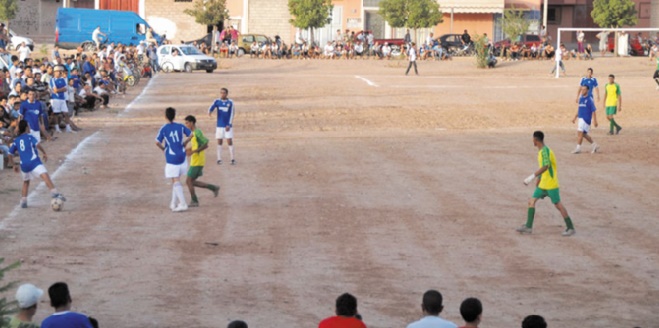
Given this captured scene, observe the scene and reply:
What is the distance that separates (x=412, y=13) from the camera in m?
71.4

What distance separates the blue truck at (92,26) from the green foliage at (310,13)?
427 inches

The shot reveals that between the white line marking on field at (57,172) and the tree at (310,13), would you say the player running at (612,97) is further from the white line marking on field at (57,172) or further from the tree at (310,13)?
the tree at (310,13)

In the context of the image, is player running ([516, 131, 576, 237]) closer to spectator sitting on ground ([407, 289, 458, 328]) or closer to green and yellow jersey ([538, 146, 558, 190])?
green and yellow jersey ([538, 146, 558, 190])

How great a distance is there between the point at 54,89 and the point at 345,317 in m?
21.9

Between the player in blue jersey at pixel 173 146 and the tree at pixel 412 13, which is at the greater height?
the tree at pixel 412 13

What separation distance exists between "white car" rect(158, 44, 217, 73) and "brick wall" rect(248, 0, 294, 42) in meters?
20.0

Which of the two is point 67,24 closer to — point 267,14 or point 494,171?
point 267,14

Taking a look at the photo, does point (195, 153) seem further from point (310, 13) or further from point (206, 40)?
point (206, 40)

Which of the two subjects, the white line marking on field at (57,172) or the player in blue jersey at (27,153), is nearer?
the white line marking on field at (57,172)

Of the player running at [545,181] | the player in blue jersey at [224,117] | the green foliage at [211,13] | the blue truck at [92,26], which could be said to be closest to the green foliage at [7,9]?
the blue truck at [92,26]

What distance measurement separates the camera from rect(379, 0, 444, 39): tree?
2813 inches

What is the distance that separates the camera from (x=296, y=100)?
41.7 meters

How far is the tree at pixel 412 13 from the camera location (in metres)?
71.4

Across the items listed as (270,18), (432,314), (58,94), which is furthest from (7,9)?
(432,314)
